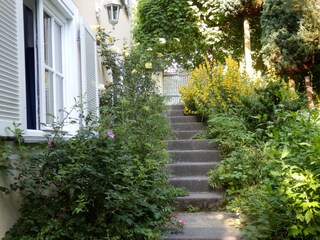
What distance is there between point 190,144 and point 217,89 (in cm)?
136

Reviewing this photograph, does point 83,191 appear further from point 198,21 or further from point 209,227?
point 198,21

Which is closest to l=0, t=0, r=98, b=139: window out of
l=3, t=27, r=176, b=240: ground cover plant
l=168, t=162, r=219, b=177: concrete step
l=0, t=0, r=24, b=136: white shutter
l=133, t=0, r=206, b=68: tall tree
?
l=0, t=0, r=24, b=136: white shutter

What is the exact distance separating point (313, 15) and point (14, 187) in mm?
8295

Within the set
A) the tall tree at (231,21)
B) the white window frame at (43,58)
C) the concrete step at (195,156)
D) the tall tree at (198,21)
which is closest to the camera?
the white window frame at (43,58)

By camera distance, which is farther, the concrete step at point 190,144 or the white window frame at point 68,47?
the concrete step at point 190,144

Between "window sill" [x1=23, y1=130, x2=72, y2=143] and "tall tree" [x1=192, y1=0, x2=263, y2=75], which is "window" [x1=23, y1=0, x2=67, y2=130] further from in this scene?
"tall tree" [x1=192, y1=0, x2=263, y2=75]

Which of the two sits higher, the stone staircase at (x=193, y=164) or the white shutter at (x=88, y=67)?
the white shutter at (x=88, y=67)

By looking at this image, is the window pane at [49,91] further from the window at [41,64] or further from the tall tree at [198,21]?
the tall tree at [198,21]

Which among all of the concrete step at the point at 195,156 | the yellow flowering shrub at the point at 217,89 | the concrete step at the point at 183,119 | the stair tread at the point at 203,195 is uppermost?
the yellow flowering shrub at the point at 217,89

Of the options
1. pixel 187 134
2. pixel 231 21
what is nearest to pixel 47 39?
pixel 187 134

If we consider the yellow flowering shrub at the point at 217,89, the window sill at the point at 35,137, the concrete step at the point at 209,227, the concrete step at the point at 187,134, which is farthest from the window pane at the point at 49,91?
the yellow flowering shrub at the point at 217,89

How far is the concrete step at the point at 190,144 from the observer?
231 inches

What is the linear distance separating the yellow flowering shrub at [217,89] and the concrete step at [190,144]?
0.82m

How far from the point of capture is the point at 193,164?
5121mm
